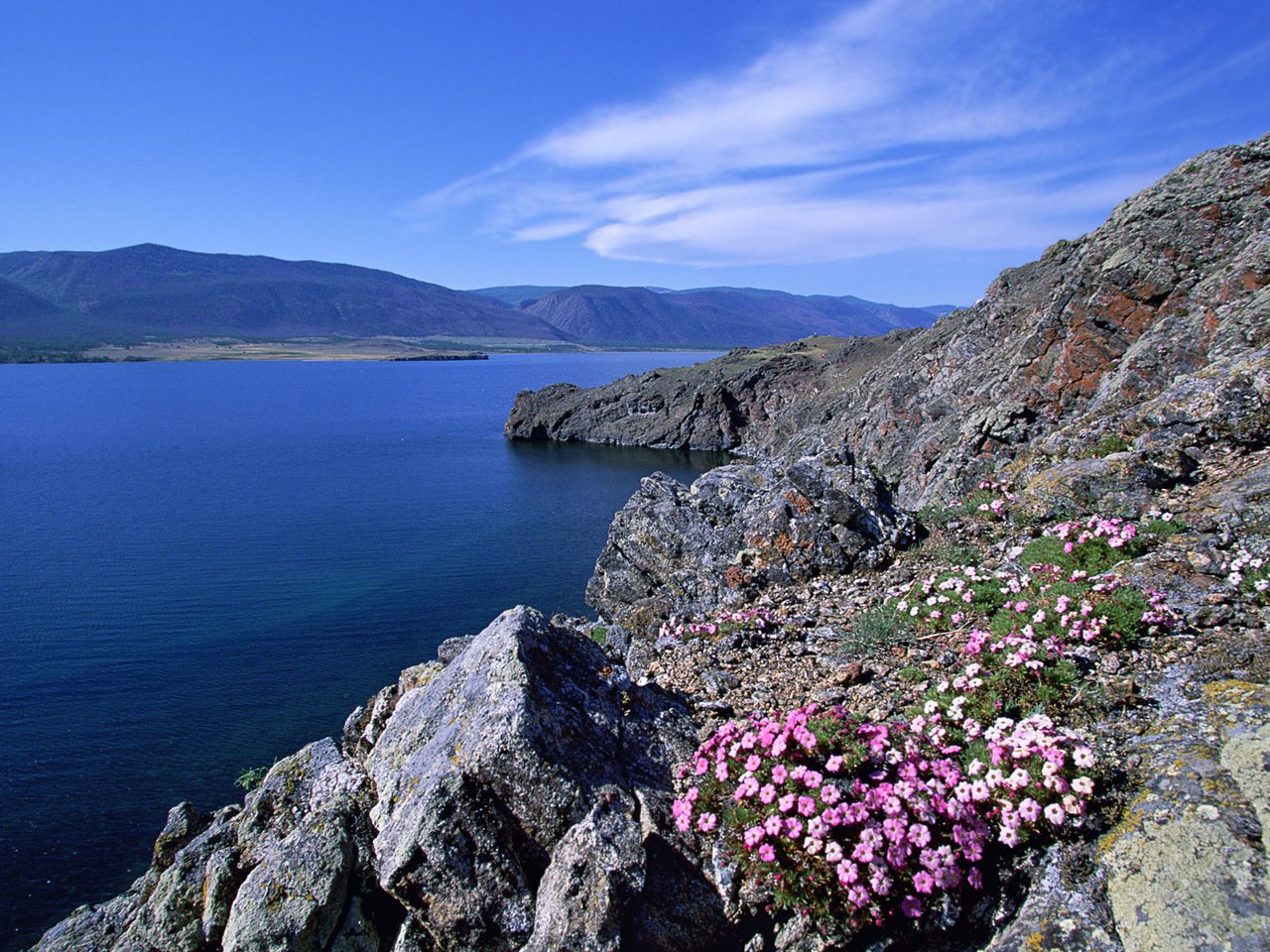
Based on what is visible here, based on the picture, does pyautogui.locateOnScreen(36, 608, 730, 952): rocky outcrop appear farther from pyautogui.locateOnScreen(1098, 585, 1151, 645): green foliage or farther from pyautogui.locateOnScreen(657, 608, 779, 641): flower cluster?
pyautogui.locateOnScreen(1098, 585, 1151, 645): green foliage

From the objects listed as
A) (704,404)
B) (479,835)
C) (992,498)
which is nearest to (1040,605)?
(992,498)

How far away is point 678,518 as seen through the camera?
17422 mm

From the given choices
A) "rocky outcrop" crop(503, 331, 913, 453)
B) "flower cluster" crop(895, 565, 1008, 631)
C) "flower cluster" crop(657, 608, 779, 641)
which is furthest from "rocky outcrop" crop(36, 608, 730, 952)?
"rocky outcrop" crop(503, 331, 913, 453)

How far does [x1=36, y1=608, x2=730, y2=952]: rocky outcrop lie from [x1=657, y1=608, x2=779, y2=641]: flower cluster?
2878 mm

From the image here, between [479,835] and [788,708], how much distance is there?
3934 millimetres

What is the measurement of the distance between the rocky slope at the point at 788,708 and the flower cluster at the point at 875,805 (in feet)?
0.71

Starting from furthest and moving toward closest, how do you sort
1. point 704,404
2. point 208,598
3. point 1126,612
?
point 704,404
point 208,598
point 1126,612

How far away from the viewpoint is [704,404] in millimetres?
101000

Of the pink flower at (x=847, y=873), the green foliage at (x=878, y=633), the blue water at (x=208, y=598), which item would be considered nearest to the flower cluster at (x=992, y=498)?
the green foliage at (x=878, y=633)

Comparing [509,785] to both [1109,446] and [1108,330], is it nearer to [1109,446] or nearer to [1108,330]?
[1109,446]

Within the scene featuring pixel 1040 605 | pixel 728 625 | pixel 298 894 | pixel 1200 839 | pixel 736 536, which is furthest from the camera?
pixel 736 536

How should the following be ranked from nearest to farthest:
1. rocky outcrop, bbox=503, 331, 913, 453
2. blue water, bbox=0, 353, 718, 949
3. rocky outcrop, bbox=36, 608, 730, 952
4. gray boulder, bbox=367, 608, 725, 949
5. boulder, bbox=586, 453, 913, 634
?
rocky outcrop, bbox=36, 608, 730, 952 → gray boulder, bbox=367, 608, 725, 949 → boulder, bbox=586, 453, 913, 634 → blue water, bbox=0, 353, 718, 949 → rocky outcrop, bbox=503, 331, 913, 453

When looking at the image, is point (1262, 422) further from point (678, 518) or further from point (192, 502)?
point (192, 502)

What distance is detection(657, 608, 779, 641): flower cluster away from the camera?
455 inches
